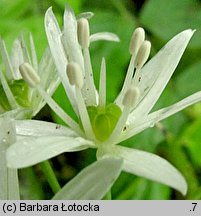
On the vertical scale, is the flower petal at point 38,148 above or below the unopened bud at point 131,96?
below

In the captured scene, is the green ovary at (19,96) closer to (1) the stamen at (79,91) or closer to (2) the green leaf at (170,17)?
(1) the stamen at (79,91)

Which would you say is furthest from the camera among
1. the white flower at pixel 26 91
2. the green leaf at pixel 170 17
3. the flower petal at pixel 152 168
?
the green leaf at pixel 170 17

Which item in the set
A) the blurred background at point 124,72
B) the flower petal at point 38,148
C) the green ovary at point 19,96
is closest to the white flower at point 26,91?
the green ovary at point 19,96

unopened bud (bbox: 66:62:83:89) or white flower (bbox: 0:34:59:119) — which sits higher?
unopened bud (bbox: 66:62:83:89)

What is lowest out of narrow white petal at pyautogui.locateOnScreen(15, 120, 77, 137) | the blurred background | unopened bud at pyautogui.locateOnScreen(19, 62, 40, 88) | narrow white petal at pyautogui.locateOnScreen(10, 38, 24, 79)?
the blurred background

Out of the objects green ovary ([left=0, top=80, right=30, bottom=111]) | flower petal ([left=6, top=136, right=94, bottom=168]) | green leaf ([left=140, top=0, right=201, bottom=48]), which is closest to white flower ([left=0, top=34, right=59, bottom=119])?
green ovary ([left=0, top=80, right=30, bottom=111])

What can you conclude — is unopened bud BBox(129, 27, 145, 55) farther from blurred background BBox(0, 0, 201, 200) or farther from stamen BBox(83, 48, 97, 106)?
blurred background BBox(0, 0, 201, 200)
